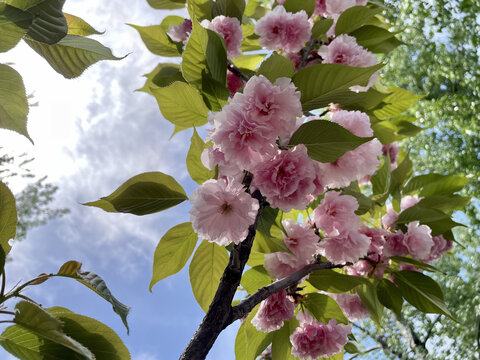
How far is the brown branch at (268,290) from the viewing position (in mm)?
942

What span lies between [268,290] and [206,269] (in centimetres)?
18

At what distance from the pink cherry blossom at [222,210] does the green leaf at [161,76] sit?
87 cm

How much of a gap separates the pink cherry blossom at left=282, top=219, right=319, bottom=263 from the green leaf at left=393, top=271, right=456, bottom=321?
1.31 ft

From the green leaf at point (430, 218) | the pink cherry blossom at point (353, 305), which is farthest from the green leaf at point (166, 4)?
the pink cherry blossom at point (353, 305)

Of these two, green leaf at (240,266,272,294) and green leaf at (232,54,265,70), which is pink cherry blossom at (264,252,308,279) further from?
green leaf at (232,54,265,70)

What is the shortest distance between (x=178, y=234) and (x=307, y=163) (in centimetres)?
41

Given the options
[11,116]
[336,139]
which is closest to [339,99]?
[336,139]

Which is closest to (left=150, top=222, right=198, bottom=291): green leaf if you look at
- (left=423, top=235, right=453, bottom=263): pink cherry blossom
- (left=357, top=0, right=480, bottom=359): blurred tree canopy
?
(left=423, top=235, right=453, bottom=263): pink cherry blossom

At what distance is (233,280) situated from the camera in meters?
0.93

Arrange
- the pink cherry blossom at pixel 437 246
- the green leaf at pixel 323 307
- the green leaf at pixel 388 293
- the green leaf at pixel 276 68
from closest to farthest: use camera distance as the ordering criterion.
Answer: the green leaf at pixel 276 68 < the green leaf at pixel 323 307 < the green leaf at pixel 388 293 < the pink cherry blossom at pixel 437 246

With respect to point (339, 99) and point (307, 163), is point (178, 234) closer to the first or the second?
point (307, 163)

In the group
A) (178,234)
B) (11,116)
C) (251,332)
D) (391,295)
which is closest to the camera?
(11,116)

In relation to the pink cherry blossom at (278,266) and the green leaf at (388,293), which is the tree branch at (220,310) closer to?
the pink cherry blossom at (278,266)

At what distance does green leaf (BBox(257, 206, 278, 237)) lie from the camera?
102 centimetres
